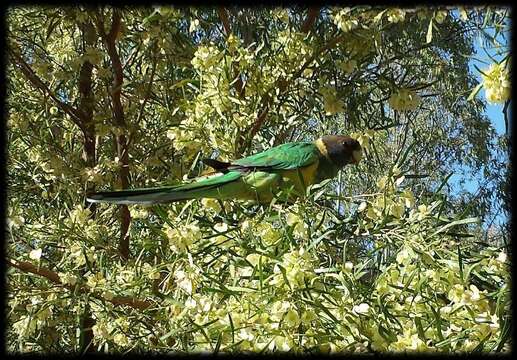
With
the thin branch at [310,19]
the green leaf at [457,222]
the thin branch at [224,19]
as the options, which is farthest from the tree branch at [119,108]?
the green leaf at [457,222]

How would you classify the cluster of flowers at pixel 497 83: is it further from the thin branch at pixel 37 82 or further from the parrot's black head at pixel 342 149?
the thin branch at pixel 37 82

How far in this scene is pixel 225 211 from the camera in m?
1.21

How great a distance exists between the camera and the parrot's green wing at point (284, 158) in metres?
1.27

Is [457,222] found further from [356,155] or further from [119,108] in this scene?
[119,108]

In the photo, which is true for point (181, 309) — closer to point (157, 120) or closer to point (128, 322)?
point (128, 322)

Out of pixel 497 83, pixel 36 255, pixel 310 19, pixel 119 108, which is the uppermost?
pixel 310 19

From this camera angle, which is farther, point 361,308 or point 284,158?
point 284,158

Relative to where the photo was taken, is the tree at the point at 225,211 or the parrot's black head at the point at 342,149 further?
the parrot's black head at the point at 342,149

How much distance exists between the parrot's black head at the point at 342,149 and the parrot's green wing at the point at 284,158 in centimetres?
6

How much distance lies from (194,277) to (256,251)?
0.32 feet

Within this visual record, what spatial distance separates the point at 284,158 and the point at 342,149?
0.73 feet

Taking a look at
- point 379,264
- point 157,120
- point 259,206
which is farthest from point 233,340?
point 157,120

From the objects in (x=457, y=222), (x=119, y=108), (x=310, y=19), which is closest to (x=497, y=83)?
(x=457, y=222)

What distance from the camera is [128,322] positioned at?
4.14 ft
